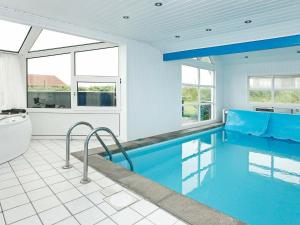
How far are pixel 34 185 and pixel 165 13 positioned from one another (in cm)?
331

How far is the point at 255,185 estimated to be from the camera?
10.3ft

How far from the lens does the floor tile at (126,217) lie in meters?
1.97

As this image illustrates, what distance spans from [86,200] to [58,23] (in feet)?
10.6

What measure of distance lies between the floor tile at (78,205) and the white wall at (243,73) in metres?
8.00

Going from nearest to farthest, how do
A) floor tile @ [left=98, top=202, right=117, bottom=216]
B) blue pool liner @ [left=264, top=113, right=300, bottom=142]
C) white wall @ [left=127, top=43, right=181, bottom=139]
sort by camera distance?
floor tile @ [left=98, top=202, right=117, bottom=216], white wall @ [left=127, top=43, right=181, bottom=139], blue pool liner @ [left=264, top=113, right=300, bottom=142]

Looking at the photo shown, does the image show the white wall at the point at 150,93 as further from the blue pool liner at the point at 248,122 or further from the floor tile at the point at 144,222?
the floor tile at the point at 144,222

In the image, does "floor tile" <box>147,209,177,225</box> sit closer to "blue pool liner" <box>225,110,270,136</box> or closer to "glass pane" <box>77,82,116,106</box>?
"glass pane" <box>77,82,116,106</box>

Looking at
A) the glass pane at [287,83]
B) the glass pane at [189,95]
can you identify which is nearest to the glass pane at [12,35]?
the glass pane at [189,95]

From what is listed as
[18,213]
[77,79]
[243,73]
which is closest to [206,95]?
[243,73]

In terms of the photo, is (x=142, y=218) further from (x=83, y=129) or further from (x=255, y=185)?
(x=83, y=129)

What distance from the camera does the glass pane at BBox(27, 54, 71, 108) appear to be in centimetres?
522

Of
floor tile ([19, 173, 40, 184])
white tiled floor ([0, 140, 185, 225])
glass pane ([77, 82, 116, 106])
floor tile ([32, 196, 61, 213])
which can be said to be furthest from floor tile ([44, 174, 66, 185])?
glass pane ([77, 82, 116, 106])

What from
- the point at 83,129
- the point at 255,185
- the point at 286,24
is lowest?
the point at 255,185

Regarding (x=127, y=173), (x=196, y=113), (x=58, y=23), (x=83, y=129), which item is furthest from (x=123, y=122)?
(x=196, y=113)
